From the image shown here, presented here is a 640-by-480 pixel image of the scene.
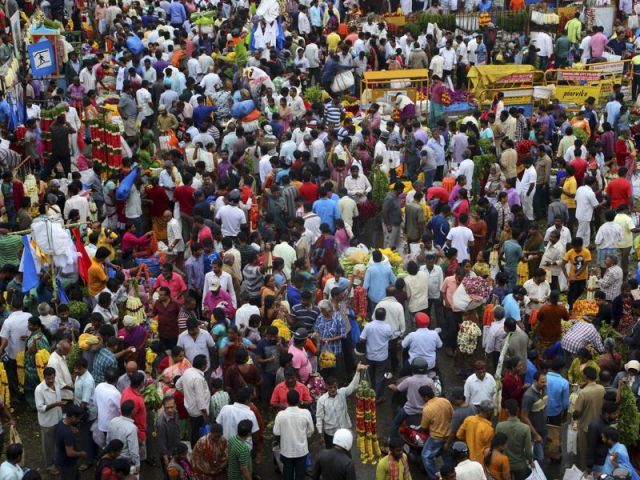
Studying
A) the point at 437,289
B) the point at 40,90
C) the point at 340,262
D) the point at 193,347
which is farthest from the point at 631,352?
the point at 40,90

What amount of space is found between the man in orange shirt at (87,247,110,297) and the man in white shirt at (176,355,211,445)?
2.73 meters

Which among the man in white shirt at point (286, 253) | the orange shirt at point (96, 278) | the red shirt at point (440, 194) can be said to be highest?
the orange shirt at point (96, 278)

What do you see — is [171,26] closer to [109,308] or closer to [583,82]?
[583,82]

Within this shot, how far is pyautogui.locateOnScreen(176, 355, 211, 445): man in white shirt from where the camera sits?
11.5 meters

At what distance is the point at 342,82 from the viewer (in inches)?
895

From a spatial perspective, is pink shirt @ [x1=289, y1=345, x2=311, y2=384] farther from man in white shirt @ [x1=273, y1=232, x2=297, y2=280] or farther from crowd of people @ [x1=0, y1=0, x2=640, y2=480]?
man in white shirt @ [x1=273, y1=232, x2=297, y2=280]

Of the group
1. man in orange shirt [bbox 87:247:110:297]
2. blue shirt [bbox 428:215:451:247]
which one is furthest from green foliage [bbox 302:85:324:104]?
man in orange shirt [bbox 87:247:110:297]

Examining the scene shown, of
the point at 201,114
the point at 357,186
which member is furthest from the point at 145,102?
the point at 357,186

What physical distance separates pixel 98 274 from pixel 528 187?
6.87 m

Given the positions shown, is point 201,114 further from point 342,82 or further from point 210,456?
point 210,456

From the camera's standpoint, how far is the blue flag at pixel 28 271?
44.8 ft

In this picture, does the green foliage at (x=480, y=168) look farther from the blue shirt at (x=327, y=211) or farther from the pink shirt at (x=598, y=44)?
the pink shirt at (x=598, y=44)

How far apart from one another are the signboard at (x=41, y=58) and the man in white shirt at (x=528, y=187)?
8.96 m

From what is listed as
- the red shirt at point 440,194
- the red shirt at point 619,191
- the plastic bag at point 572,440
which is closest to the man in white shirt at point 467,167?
the red shirt at point 440,194
